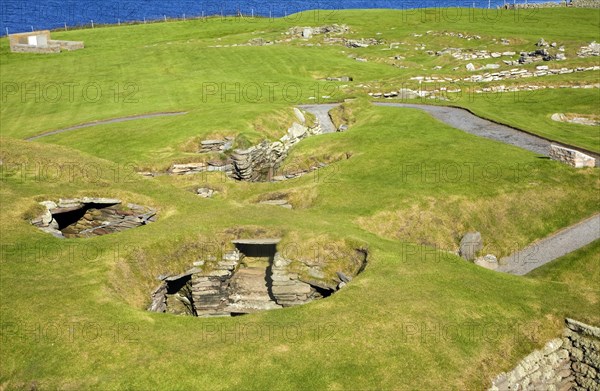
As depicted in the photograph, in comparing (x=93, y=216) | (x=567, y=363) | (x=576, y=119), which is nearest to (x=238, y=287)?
(x=93, y=216)

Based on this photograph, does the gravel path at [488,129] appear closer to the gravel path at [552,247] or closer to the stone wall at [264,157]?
the gravel path at [552,247]

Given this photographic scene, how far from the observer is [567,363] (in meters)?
22.5

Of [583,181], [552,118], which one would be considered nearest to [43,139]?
[583,181]

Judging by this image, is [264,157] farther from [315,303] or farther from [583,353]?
[583,353]

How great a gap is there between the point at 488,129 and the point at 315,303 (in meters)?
37.5

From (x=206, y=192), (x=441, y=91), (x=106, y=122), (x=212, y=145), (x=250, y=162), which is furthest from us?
(x=441, y=91)

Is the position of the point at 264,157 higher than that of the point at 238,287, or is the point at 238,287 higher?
the point at 264,157

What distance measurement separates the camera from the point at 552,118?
59594 mm

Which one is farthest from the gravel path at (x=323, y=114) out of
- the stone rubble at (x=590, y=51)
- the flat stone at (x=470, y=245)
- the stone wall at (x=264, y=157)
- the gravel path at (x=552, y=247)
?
the stone rubble at (x=590, y=51)

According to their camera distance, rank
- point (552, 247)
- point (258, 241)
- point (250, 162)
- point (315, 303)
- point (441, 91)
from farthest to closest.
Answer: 1. point (441, 91)
2. point (250, 162)
3. point (552, 247)
4. point (258, 241)
5. point (315, 303)

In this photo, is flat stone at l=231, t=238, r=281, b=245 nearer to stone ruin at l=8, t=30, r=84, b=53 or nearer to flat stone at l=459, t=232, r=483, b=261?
flat stone at l=459, t=232, r=483, b=261

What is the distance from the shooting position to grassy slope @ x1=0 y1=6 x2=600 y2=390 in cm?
1862

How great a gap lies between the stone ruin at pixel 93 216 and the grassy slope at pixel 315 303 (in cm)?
100

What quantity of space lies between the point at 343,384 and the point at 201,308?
11835 mm
